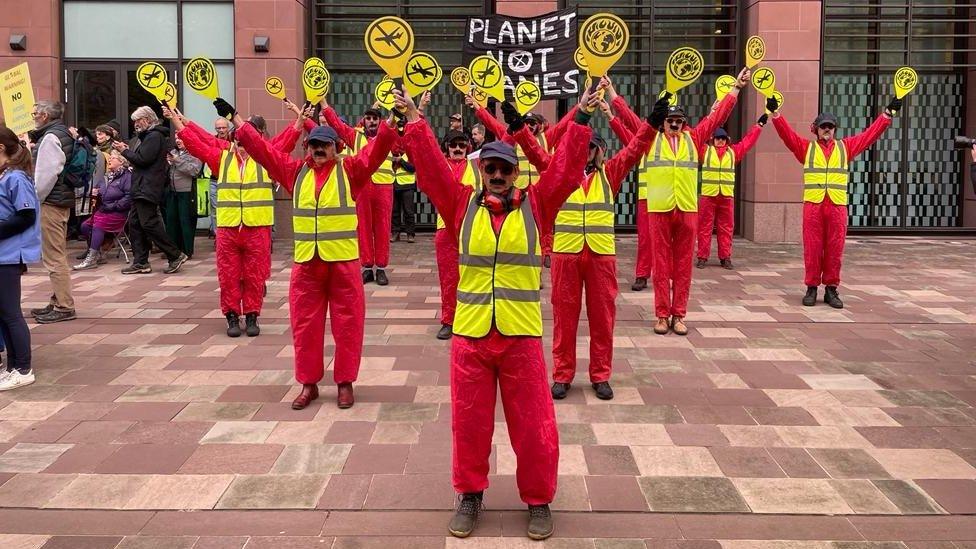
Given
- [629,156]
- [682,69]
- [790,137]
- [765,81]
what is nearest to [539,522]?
[629,156]

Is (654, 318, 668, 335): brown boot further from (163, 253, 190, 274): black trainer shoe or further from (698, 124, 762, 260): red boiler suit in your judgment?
(163, 253, 190, 274): black trainer shoe

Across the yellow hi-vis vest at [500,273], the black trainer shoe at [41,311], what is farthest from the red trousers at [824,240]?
the black trainer shoe at [41,311]

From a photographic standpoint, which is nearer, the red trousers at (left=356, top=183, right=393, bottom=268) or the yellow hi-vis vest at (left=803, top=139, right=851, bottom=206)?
the yellow hi-vis vest at (left=803, top=139, right=851, bottom=206)

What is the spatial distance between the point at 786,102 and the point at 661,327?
858cm

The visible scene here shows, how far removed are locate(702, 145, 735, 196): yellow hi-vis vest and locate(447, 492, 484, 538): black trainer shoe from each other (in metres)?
9.47

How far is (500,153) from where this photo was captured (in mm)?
4152

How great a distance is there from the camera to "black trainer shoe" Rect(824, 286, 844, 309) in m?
9.86

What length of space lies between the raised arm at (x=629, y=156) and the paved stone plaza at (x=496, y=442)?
5.06 feet

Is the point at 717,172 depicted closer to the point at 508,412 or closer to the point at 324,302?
the point at 324,302

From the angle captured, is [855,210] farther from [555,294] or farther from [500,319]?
[500,319]

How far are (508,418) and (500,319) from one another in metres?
0.47

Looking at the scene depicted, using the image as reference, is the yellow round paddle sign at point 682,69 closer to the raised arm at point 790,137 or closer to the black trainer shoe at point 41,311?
the raised arm at point 790,137

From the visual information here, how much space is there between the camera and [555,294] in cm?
648

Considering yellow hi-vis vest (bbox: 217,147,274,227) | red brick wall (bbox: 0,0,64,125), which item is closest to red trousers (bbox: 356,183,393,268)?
yellow hi-vis vest (bbox: 217,147,274,227)
